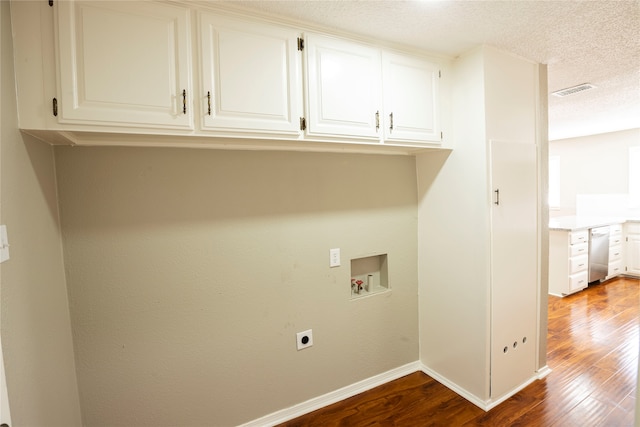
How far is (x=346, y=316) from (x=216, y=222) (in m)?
1.15

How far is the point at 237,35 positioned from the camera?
150cm

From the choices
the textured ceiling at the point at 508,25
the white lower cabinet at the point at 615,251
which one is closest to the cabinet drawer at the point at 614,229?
the white lower cabinet at the point at 615,251

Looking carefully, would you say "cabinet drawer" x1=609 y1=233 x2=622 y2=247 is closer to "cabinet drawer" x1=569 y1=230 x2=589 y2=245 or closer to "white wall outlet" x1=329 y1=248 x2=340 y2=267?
"cabinet drawer" x1=569 y1=230 x2=589 y2=245

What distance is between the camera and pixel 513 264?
7.07ft

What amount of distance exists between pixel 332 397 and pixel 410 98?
215 centimetres

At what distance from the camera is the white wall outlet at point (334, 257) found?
2139 mm

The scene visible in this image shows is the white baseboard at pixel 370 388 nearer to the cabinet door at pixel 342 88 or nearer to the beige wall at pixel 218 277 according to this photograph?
the beige wall at pixel 218 277

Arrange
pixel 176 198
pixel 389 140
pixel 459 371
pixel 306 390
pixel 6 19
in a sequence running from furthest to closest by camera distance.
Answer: pixel 459 371 → pixel 306 390 → pixel 389 140 → pixel 176 198 → pixel 6 19

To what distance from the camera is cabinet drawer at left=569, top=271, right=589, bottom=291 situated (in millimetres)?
4051

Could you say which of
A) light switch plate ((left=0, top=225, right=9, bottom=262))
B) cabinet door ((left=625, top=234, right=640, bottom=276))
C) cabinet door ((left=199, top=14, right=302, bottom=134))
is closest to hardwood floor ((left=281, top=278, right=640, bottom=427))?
light switch plate ((left=0, top=225, right=9, bottom=262))

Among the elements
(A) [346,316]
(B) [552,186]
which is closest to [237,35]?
(A) [346,316]

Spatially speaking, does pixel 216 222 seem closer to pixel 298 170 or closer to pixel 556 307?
pixel 298 170

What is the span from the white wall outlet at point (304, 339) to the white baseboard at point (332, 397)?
1.32 feet

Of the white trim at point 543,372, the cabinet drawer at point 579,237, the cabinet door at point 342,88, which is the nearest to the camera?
the cabinet door at point 342,88
